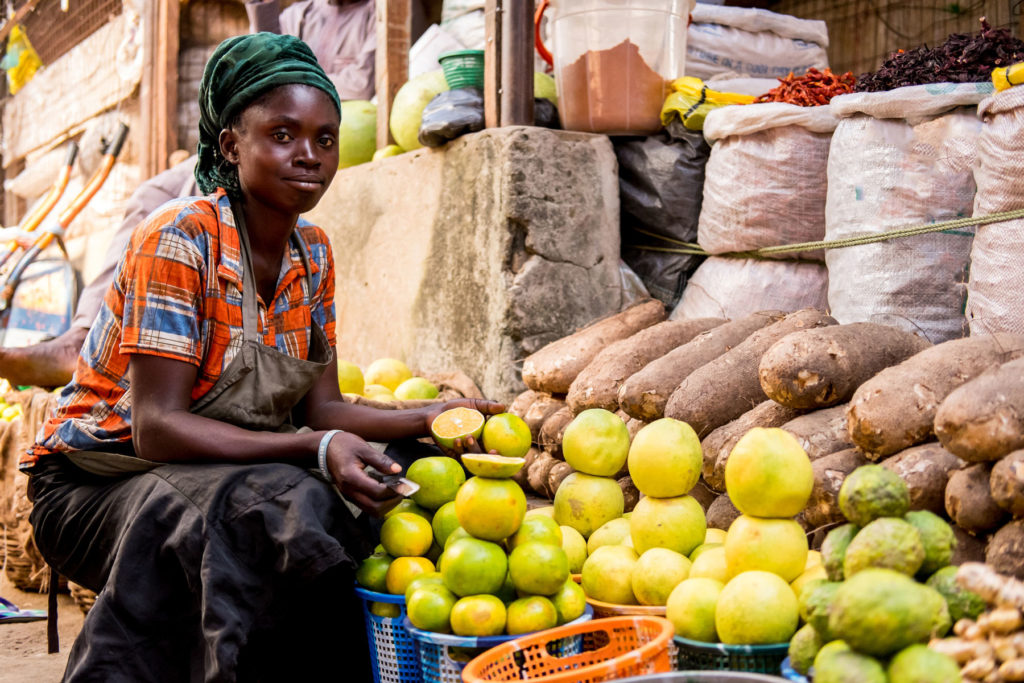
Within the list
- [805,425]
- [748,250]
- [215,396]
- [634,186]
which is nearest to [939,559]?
[805,425]

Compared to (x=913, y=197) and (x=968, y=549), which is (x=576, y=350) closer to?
(x=913, y=197)

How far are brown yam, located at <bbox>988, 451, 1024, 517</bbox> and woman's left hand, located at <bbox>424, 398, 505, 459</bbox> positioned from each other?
3.88ft

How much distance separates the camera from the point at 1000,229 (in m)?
2.78

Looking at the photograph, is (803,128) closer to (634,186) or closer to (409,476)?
(634,186)

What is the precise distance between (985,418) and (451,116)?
110 inches

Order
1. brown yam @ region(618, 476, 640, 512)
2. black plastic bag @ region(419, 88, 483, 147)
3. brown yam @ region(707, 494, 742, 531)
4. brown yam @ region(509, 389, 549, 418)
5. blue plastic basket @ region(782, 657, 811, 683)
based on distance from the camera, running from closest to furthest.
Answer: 1. blue plastic basket @ region(782, 657, 811, 683)
2. brown yam @ region(707, 494, 742, 531)
3. brown yam @ region(618, 476, 640, 512)
4. brown yam @ region(509, 389, 549, 418)
5. black plastic bag @ region(419, 88, 483, 147)

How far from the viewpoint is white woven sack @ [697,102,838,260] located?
11.9 feet

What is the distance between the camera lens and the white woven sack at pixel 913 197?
3.13 m

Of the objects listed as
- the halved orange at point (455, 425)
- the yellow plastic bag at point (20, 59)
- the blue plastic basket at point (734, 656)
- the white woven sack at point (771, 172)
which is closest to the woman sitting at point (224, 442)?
the halved orange at point (455, 425)

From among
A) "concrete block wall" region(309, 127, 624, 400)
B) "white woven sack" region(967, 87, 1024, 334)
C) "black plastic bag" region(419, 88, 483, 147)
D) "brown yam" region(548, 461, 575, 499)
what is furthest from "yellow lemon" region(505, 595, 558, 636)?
"black plastic bag" region(419, 88, 483, 147)

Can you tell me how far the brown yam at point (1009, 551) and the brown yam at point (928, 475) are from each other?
0.22m

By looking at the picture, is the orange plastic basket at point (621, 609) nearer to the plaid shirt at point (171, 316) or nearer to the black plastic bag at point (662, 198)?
the plaid shirt at point (171, 316)

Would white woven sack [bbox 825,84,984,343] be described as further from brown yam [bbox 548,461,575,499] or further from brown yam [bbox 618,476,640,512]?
brown yam [bbox 548,461,575,499]

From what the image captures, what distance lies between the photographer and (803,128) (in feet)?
11.9
